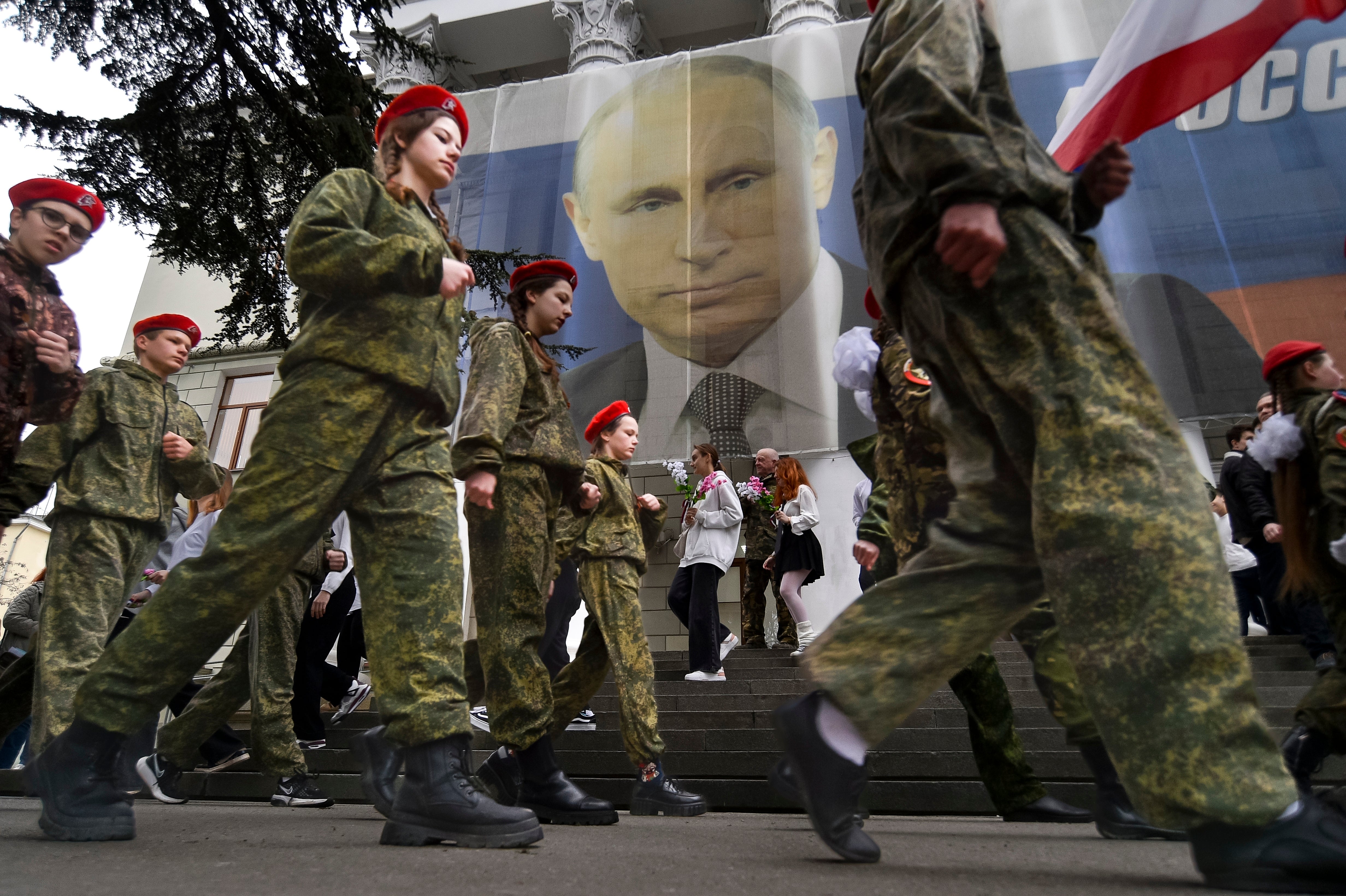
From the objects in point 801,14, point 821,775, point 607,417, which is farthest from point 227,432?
point 821,775

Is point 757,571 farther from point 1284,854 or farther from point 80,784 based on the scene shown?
point 1284,854

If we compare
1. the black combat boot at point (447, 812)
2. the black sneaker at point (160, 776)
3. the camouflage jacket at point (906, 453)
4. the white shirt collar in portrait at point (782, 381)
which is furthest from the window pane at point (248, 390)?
the black combat boot at point (447, 812)

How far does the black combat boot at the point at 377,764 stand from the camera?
2117mm

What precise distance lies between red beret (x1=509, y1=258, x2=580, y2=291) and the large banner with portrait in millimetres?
7056

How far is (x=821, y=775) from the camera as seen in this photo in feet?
5.24

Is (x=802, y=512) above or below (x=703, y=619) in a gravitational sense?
above

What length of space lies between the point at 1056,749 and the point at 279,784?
348 centimetres

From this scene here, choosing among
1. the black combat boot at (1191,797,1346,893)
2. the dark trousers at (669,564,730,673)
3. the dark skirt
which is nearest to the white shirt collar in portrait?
the dark skirt

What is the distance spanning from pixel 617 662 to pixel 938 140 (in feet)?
8.37

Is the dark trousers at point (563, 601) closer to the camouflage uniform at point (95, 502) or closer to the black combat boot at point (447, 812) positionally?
the camouflage uniform at point (95, 502)

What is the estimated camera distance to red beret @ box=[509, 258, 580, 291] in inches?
140

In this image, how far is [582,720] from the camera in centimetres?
545

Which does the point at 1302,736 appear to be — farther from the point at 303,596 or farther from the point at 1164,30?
the point at 303,596

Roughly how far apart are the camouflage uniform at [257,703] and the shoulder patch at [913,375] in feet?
8.88
